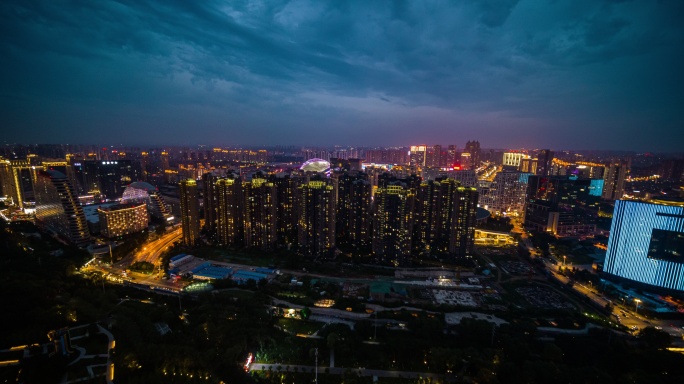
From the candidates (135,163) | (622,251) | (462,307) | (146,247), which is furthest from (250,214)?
(135,163)

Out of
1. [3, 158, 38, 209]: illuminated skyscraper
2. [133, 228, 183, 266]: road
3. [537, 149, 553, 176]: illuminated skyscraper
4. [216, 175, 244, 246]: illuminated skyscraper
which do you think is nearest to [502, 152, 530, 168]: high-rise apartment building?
[537, 149, 553, 176]: illuminated skyscraper

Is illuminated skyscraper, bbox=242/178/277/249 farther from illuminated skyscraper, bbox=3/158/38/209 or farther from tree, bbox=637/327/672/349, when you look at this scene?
illuminated skyscraper, bbox=3/158/38/209

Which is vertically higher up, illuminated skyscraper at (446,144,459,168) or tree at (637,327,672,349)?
illuminated skyscraper at (446,144,459,168)

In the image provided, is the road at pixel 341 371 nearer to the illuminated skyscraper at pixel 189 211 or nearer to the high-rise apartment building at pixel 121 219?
the illuminated skyscraper at pixel 189 211

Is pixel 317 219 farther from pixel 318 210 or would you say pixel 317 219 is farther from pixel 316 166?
pixel 316 166

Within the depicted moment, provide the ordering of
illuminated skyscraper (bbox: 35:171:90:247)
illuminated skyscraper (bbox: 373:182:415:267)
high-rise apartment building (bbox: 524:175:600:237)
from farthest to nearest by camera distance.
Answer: high-rise apartment building (bbox: 524:175:600:237) < illuminated skyscraper (bbox: 35:171:90:247) < illuminated skyscraper (bbox: 373:182:415:267)

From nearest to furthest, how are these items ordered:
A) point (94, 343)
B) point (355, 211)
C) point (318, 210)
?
point (94, 343), point (318, 210), point (355, 211)

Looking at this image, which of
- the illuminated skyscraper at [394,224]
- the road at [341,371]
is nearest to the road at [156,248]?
Answer: the road at [341,371]

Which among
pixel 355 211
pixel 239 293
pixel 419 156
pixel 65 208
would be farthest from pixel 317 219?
pixel 419 156
